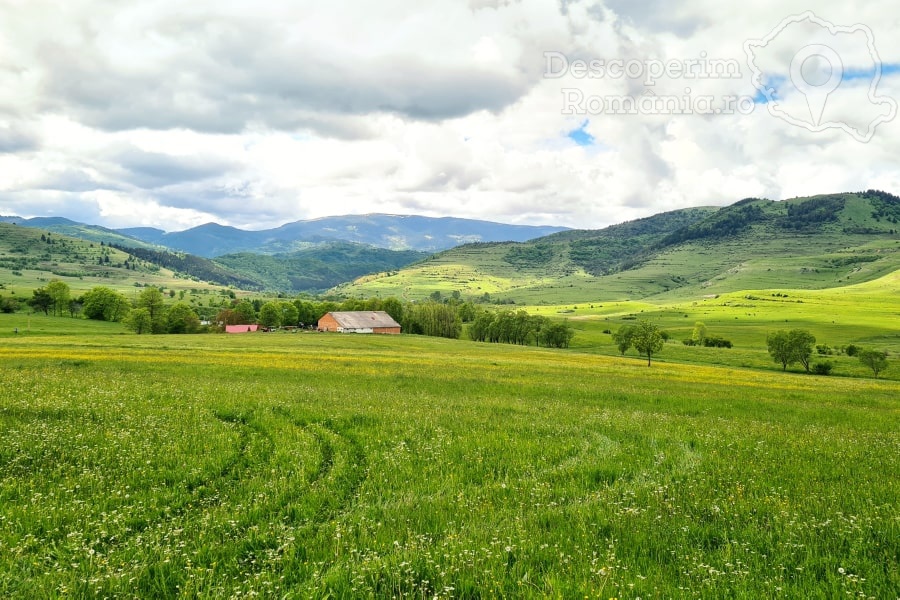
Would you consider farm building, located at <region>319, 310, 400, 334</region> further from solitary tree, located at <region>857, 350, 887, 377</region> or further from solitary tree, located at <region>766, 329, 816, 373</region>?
solitary tree, located at <region>857, 350, 887, 377</region>

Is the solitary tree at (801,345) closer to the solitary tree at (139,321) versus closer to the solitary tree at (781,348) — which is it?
the solitary tree at (781,348)

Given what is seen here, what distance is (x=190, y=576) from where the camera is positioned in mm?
5711

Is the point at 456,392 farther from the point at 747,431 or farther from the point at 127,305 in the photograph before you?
the point at 127,305

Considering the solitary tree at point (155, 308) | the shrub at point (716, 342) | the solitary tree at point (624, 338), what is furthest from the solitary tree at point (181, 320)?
the shrub at point (716, 342)

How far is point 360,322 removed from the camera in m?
141

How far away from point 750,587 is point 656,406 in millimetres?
17771

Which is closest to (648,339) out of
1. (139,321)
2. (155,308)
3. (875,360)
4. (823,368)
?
(823,368)

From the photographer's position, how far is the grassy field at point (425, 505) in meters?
5.79

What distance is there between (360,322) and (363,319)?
2.23m

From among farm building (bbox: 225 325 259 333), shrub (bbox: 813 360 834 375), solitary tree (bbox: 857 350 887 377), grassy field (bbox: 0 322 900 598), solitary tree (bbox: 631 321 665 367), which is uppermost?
grassy field (bbox: 0 322 900 598)

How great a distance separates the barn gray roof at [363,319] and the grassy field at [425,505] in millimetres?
124488

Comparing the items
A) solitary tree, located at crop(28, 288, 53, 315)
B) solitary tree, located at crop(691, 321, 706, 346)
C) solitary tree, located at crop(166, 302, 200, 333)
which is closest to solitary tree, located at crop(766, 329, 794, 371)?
solitary tree, located at crop(691, 321, 706, 346)

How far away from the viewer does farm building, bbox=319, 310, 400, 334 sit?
140m

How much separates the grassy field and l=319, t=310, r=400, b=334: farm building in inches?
4872
